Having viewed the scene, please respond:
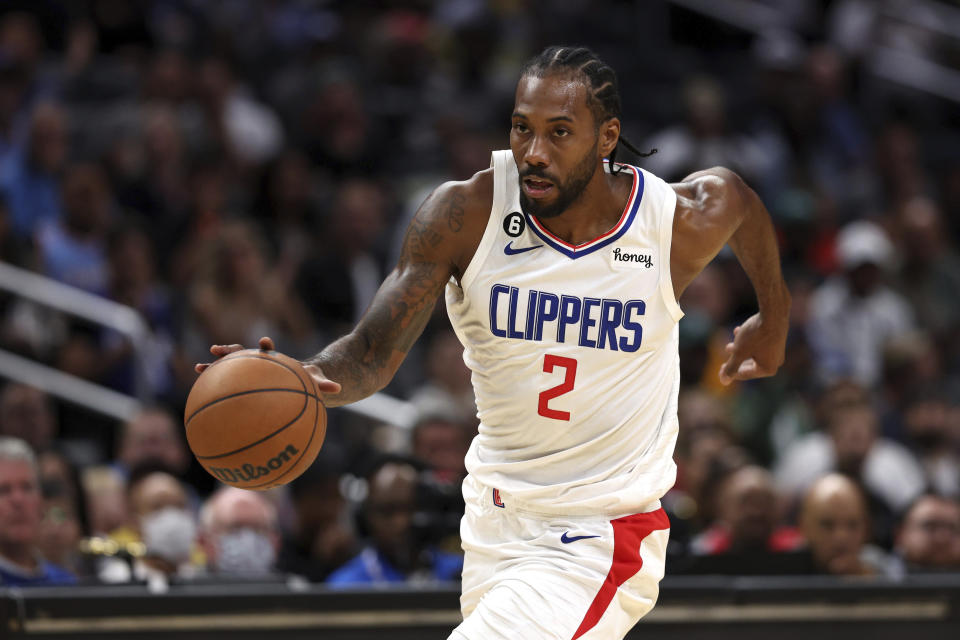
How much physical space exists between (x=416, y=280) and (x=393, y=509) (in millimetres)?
3153

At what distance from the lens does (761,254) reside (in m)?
4.74

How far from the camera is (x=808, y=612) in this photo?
6520 mm

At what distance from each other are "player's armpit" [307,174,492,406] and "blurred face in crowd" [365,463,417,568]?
3.02 m

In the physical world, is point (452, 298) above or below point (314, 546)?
above

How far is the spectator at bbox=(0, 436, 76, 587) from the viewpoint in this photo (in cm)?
627

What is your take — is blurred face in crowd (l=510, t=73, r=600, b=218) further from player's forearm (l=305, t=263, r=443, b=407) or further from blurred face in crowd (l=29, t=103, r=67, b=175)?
blurred face in crowd (l=29, t=103, r=67, b=175)

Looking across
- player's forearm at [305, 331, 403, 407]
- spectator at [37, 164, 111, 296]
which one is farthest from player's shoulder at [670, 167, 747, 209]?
spectator at [37, 164, 111, 296]

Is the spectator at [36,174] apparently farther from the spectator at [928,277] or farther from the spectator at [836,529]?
the spectator at [928,277]

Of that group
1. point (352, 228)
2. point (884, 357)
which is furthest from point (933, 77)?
point (352, 228)

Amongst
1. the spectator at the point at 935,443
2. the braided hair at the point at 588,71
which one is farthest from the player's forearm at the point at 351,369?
the spectator at the point at 935,443

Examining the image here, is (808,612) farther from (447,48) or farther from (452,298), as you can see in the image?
(447,48)

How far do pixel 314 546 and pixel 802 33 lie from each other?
813 cm

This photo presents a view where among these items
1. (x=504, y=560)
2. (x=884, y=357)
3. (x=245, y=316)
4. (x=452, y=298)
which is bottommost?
(x=884, y=357)

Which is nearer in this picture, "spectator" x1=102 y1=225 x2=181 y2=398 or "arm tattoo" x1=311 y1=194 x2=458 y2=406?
"arm tattoo" x1=311 y1=194 x2=458 y2=406
